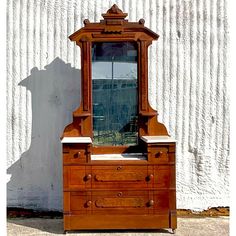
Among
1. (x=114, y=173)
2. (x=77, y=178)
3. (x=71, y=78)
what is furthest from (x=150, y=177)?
(x=71, y=78)

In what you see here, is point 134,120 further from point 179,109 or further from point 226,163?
point 226,163

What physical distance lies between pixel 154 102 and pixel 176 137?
0.46 metres

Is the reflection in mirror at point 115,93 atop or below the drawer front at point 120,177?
atop

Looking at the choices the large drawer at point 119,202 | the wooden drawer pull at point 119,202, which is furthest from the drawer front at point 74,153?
the wooden drawer pull at point 119,202

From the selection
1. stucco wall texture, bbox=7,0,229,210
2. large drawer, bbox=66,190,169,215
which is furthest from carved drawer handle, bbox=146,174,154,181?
stucco wall texture, bbox=7,0,229,210

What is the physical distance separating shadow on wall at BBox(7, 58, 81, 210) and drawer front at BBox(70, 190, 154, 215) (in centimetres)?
82

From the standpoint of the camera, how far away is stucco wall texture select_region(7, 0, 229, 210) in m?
4.50

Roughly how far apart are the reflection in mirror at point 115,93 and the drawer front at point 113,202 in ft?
1.81

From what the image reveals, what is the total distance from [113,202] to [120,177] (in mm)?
243

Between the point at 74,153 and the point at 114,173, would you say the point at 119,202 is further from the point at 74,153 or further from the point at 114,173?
the point at 74,153

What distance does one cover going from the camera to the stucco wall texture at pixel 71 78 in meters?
4.50

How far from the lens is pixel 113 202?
3.80m

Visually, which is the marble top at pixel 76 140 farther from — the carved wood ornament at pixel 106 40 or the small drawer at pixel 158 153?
the small drawer at pixel 158 153

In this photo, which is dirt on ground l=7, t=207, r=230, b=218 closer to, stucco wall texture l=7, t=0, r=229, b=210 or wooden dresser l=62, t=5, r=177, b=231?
stucco wall texture l=7, t=0, r=229, b=210
